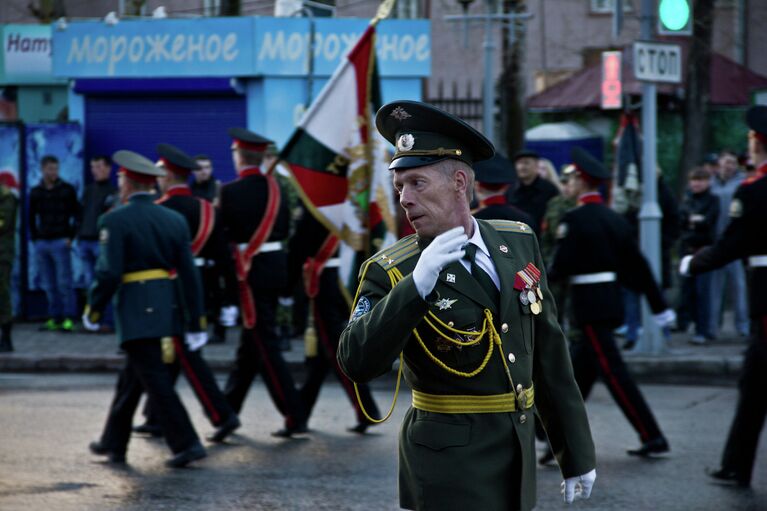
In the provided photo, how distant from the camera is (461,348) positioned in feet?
12.9

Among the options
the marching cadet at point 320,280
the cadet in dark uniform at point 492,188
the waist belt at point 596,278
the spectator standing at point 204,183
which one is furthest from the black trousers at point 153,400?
the spectator standing at point 204,183

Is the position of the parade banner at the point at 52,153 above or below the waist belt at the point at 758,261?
above

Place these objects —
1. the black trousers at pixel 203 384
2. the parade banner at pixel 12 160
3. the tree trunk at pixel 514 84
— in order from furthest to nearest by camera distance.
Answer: the tree trunk at pixel 514 84
the parade banner at pixel 12 160
the black trousers at pixel 203 384

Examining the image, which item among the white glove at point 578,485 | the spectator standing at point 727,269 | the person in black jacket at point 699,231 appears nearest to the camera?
the white glove at point 578,485

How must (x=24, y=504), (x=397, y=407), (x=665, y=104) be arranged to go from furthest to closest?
1. (x=665, y=104)
2. (x=397, y=407)
3. (x=24, y=504)

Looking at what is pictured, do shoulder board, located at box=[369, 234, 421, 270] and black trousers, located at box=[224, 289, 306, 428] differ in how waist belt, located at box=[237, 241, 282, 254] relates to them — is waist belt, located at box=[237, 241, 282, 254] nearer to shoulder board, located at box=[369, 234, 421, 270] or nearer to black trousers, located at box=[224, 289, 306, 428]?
black trousers, located at box=[224, 289, 306, 428]

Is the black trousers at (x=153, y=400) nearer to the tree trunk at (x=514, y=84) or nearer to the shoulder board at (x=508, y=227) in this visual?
the shoulder board at (x=508, y=227)

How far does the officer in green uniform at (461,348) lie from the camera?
12.8ft

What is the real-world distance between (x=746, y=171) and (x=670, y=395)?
4789mm

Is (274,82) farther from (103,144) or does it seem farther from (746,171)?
(746,171)

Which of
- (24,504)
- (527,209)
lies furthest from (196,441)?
(527,209)

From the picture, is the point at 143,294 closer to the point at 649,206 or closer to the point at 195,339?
the point at 195,339

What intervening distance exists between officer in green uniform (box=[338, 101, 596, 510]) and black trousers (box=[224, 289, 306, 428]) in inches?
212

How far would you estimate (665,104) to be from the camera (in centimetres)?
2391
